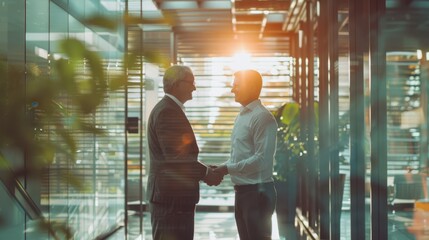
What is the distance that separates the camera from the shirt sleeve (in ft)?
13.1

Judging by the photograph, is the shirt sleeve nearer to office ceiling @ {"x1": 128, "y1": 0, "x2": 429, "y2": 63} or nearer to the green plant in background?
office ceiling @ {"x1": 128, "y1": 0, "x2": 429, "y2": 63}

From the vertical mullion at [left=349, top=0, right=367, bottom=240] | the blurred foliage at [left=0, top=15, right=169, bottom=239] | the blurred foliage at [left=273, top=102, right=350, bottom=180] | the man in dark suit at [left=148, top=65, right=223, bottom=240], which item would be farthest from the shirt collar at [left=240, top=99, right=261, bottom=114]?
the blurred foliage at [left=273, top=102, right=350, bottom=180]

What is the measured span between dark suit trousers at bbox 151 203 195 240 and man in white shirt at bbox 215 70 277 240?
377mm

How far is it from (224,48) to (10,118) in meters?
11.3

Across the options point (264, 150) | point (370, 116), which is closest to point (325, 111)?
point (370, 116)

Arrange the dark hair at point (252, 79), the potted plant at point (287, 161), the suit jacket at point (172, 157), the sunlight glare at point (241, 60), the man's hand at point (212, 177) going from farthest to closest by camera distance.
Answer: the sunlight glare at point (241, 60), the potted plant at point (287, 161), the dark hair at point (252, 79), the man's hand at point (212, 177), the suit jacket at point (172, 157)

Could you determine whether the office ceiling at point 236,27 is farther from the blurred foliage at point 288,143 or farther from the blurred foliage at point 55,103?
the blurred foliage at point 55,103

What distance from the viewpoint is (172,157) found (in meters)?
3.70

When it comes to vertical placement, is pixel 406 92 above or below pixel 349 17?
below

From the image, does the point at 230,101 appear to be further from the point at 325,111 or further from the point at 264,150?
the point at 264,150

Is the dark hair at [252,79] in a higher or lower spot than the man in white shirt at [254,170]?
higher

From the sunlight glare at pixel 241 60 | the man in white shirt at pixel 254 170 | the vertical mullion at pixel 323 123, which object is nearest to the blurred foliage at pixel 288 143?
the vertical mullion at pixel 323 123

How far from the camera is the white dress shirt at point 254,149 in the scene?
13.1 feet

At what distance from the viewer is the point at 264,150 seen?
13.2ft
